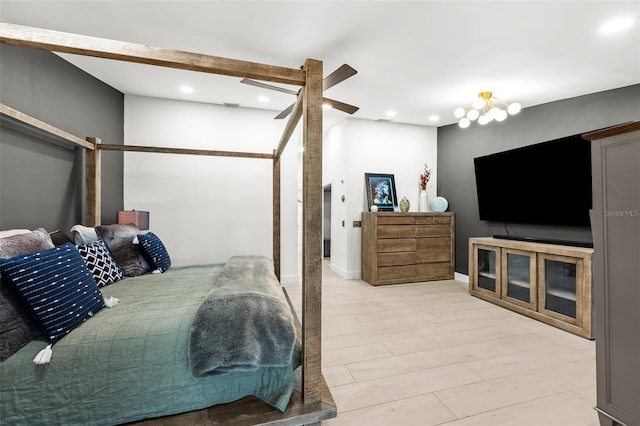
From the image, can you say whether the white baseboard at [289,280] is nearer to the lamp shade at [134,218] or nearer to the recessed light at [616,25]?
the lamp shade at [134,218]

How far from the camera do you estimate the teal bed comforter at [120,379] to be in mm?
1080

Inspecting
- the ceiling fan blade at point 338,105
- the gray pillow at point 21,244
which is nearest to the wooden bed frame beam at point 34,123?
the gray pillow at point 21,244

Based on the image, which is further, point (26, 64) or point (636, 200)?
point (26, 64)

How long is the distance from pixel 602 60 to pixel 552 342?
2.56m

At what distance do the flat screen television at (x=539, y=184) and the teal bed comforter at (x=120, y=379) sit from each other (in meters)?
3.43

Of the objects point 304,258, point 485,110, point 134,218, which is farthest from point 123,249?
point 485,110

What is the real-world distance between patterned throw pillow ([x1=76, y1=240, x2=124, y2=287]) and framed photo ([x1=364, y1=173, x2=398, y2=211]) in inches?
136

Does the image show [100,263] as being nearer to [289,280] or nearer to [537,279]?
[289,280]

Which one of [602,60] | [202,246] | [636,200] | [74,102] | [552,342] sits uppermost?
[602,60]

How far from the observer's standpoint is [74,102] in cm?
264

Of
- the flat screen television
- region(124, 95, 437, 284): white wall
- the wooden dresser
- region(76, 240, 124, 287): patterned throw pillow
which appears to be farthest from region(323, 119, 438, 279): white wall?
region(76, 240, 124, 287): patterned throw pillow

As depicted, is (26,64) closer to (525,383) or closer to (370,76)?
(370,76)

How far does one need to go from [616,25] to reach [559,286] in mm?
2300

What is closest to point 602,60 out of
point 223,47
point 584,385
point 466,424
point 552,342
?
point 552,342
